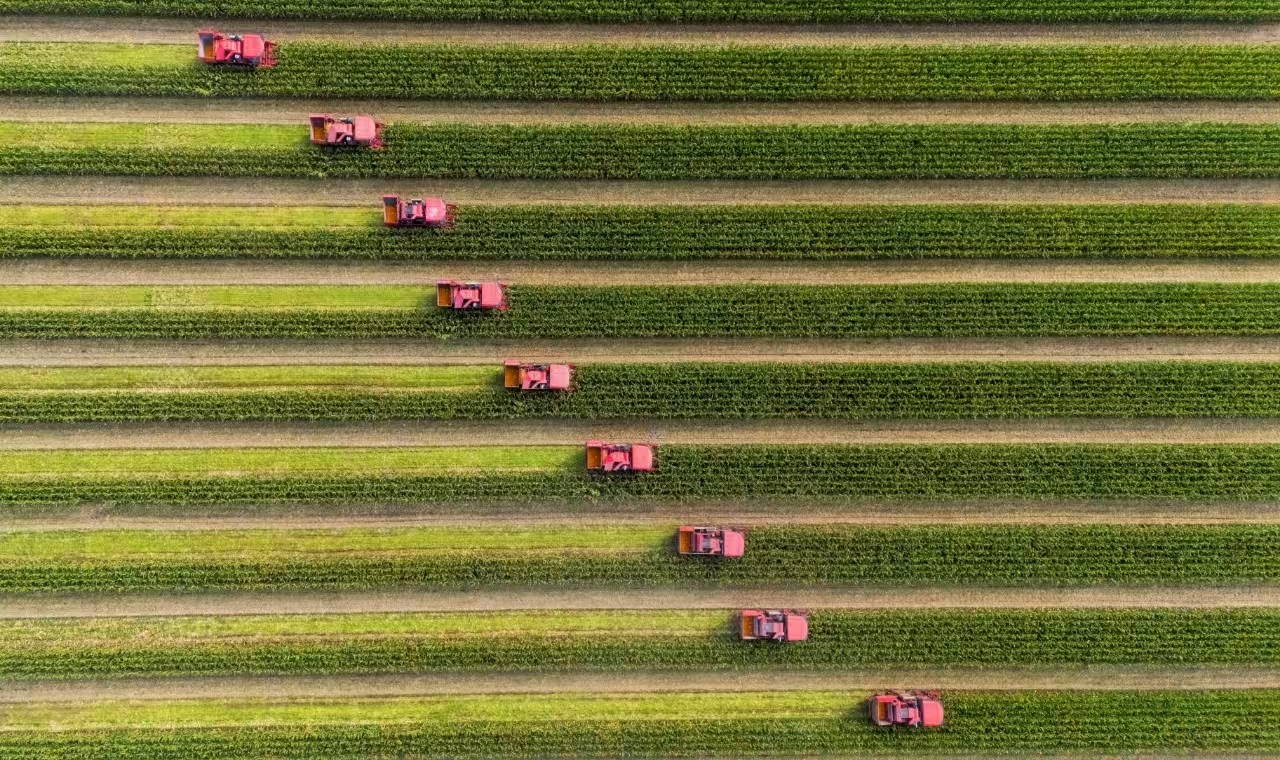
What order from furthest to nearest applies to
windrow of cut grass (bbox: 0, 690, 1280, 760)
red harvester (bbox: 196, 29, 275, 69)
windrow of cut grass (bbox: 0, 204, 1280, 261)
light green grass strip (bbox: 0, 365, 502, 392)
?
1. windrow of cut grass (bbox: 0, 204, 1280, 261)
2. light green grass strip (bbox: 0, 365, 502, 392)
3. red harvester (bbox: 196, 29, 275, 69)
4. windrow of cut grass (bbox: 0, 690, 1280, 760)

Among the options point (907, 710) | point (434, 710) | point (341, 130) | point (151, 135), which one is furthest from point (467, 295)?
point (907, 710)

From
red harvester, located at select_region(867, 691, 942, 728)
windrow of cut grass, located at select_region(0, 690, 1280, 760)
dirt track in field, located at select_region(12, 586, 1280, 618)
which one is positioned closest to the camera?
red harvester, located at select_region(867, 691, 942, 728)

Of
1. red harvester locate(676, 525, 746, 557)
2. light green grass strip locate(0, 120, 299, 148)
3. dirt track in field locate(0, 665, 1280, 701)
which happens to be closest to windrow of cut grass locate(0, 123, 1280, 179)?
light green grass strip locate(0, 120, 299, 148)

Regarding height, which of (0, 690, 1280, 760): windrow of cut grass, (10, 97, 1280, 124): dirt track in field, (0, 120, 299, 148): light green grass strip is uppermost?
(10, 97, 1280, 124): dirt track in field

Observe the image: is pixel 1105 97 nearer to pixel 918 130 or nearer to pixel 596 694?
pixel 918 130

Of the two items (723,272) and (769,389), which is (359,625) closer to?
(769,389)

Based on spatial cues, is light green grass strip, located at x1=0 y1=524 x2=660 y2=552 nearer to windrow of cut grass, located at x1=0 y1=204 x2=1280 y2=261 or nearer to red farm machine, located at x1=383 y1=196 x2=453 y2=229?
windrow of cut grass, located at x1=0 y1=204 x2=1280 y2=261
